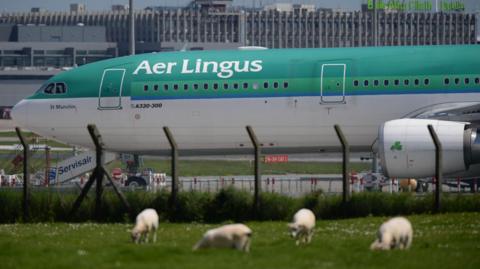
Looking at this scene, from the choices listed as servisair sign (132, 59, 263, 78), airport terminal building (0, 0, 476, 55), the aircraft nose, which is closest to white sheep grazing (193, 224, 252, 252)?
servisair sign (132, 59, 263, 78)

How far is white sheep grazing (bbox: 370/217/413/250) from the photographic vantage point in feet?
64.8

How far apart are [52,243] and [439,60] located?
630 inches

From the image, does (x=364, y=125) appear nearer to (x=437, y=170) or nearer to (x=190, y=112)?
(x=190, y=112)

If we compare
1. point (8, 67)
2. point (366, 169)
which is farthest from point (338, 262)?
point (8, 67)

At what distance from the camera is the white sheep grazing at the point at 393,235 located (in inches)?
778

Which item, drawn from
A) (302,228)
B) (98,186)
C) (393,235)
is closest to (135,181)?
(98,186)

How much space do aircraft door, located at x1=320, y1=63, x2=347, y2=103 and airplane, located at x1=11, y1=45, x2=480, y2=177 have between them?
27 mm

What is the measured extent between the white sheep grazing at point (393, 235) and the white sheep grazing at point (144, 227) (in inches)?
153

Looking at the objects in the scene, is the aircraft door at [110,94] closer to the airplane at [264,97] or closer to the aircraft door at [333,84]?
the airplane at [264,97]

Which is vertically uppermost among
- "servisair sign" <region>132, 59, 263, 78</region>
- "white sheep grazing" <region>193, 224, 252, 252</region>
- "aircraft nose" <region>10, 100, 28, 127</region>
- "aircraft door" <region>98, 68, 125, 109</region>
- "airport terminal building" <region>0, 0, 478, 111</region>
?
"servisair sign" <region>132, 59, 263, 78</region>

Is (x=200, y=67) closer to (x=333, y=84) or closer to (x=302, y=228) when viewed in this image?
(x=333, y=84)

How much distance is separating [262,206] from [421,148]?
6.47 metres

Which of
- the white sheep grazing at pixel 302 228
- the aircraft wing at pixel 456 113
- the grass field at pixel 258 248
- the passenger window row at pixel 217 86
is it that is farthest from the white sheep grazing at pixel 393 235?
the passenger window row at pixel 217 86

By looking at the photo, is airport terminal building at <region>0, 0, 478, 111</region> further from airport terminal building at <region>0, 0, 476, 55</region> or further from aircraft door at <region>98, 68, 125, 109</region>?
aircraft door at <region>98, 68, 125, 109</region>
